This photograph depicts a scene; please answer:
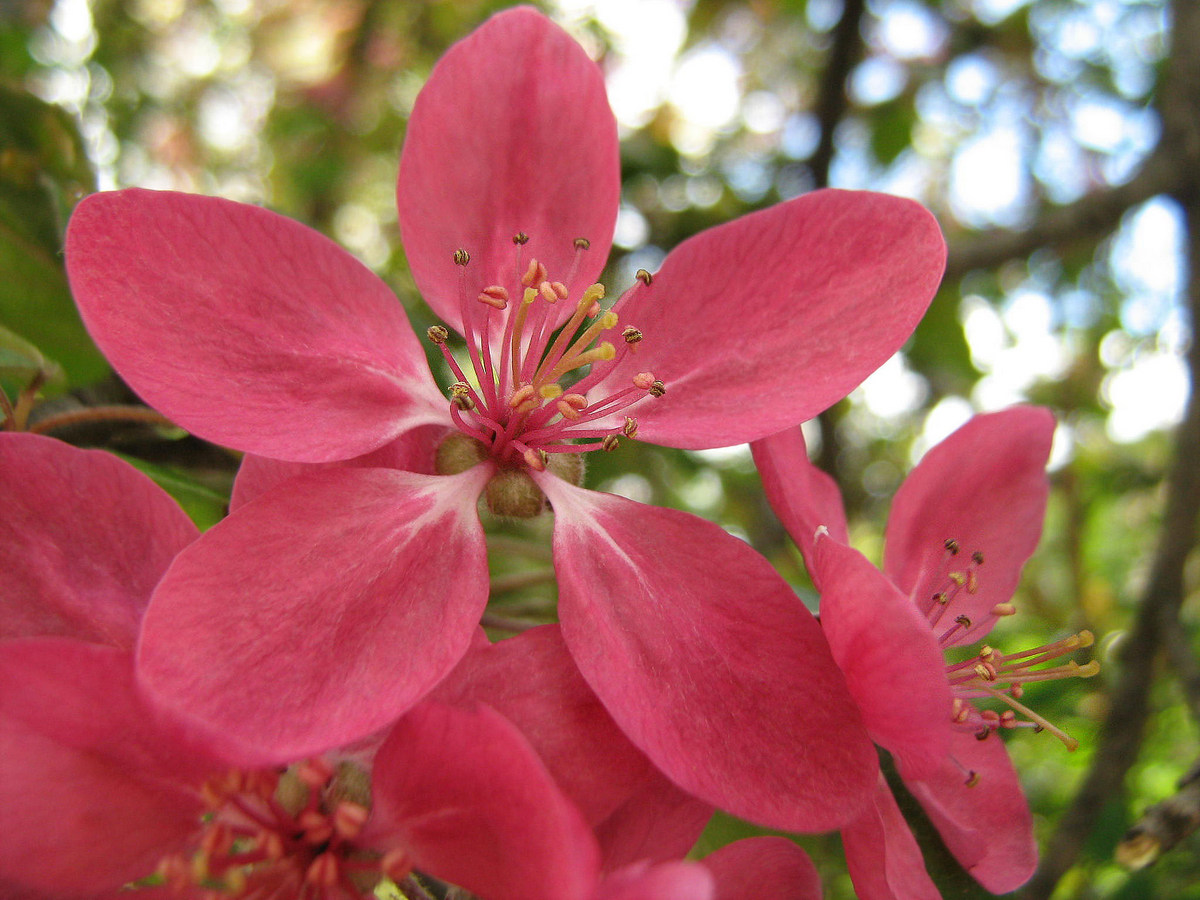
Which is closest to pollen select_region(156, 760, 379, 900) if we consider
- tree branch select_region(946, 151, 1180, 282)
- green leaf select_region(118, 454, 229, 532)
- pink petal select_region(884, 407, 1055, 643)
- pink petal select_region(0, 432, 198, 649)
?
pink petal select_region(0, 432, 198, 649)

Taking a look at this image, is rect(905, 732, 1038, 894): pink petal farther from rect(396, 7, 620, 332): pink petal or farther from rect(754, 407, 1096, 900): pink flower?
rect(396, 7, 620, 332): pink petal

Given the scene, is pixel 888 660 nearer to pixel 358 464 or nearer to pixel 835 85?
pixel 358 464

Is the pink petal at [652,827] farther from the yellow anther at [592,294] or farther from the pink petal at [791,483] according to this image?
the yellow anther at [592,294]

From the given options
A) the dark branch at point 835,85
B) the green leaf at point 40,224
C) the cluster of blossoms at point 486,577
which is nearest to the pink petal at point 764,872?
the cluster of blossoms at point 486,577

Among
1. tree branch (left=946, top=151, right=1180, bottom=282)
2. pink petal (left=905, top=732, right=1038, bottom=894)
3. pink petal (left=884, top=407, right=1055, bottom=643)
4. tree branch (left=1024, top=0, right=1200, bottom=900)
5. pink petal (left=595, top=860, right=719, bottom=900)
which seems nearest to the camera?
pink petal (left=595, top=860, right=719, bottom=900)

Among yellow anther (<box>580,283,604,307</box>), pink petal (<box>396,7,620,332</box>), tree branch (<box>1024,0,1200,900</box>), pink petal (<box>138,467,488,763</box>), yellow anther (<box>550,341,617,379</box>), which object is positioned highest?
pink petal (<box>396,7,620,332</box>)
